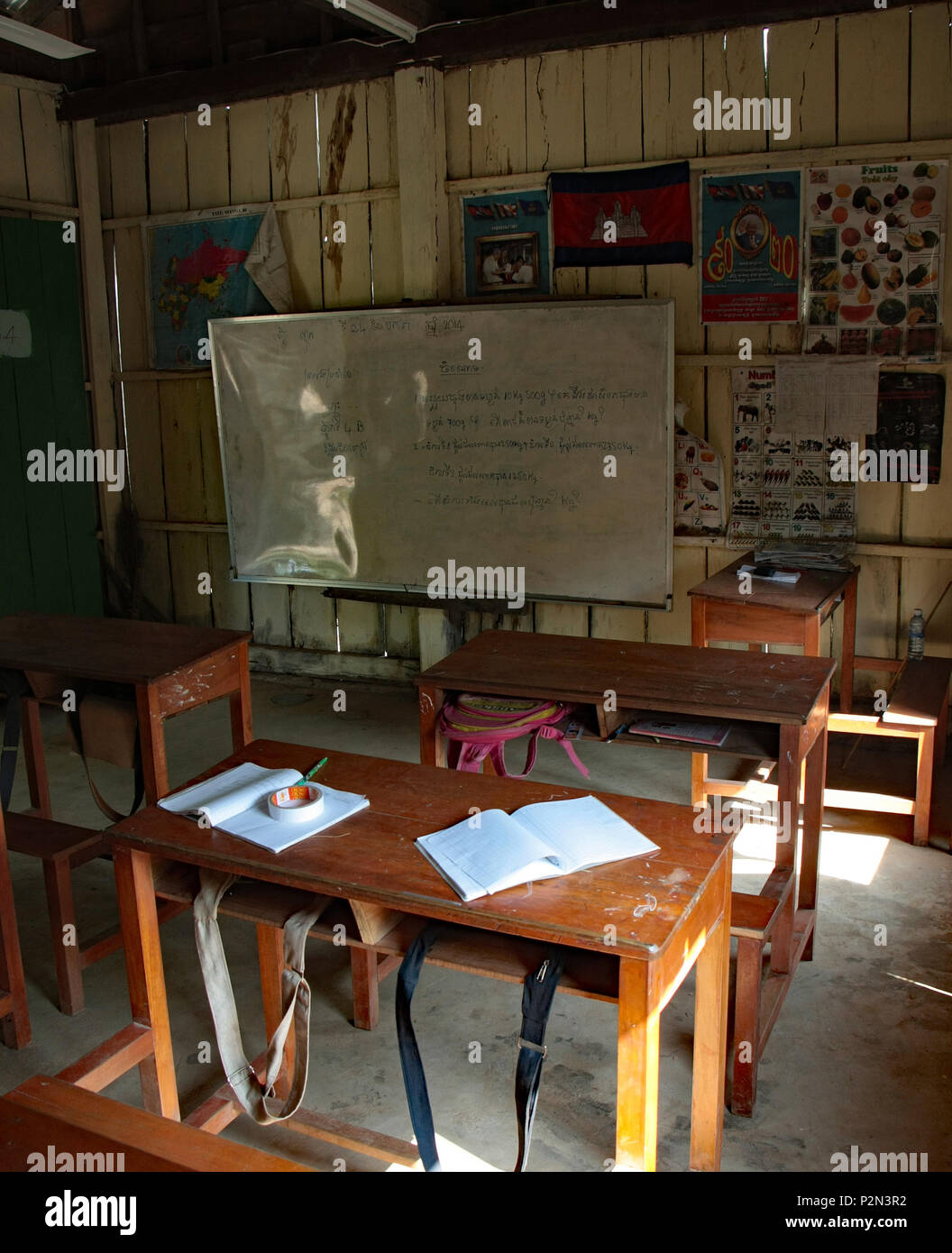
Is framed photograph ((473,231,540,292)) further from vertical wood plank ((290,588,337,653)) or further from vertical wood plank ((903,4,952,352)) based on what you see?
vertical wood plank ((290,588,337,653))

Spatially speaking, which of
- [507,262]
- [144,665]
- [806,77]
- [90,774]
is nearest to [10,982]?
[90,774]

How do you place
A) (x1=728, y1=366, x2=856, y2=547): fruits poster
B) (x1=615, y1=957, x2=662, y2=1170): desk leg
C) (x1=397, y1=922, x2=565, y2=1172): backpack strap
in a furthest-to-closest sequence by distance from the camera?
(x1=728, y1=366, x2=856, y2=547): fruits poster < (x1=397, y1=922, x2=565, y2=1172): backpack strap < (x1=615, y1=957, x2=662, y2=1170): desk leg

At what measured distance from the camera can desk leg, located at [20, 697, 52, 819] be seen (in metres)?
3.72

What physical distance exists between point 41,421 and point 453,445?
87.8 inches

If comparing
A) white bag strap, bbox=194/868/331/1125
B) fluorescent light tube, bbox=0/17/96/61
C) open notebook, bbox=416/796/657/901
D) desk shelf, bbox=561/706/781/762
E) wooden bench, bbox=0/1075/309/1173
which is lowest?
white bag strap, bbox=194/868/331/1125

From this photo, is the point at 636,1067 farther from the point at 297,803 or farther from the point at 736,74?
the point at 736,74

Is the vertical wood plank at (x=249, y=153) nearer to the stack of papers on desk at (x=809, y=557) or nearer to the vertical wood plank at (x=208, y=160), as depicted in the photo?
the vertical wood plank at (x=208, y=160)

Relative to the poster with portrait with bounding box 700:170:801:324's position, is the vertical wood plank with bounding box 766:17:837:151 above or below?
above

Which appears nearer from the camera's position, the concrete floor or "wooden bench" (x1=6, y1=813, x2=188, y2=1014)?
the concrete floor

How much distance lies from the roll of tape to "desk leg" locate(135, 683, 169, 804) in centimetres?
103

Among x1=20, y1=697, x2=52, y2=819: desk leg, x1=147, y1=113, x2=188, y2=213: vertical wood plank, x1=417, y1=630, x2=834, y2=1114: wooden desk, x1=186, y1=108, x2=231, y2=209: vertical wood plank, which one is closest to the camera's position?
x1=417, y1=630, x2=834, y2=1114: wooden desk

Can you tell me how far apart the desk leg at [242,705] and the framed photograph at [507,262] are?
2339 mm

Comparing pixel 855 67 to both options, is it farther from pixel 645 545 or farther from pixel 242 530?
pixel 242 530

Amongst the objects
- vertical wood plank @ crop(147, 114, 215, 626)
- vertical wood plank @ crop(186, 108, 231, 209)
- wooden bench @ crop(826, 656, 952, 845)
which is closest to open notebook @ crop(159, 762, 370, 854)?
wooden bench @ crop(826, 656, 952, 845)
